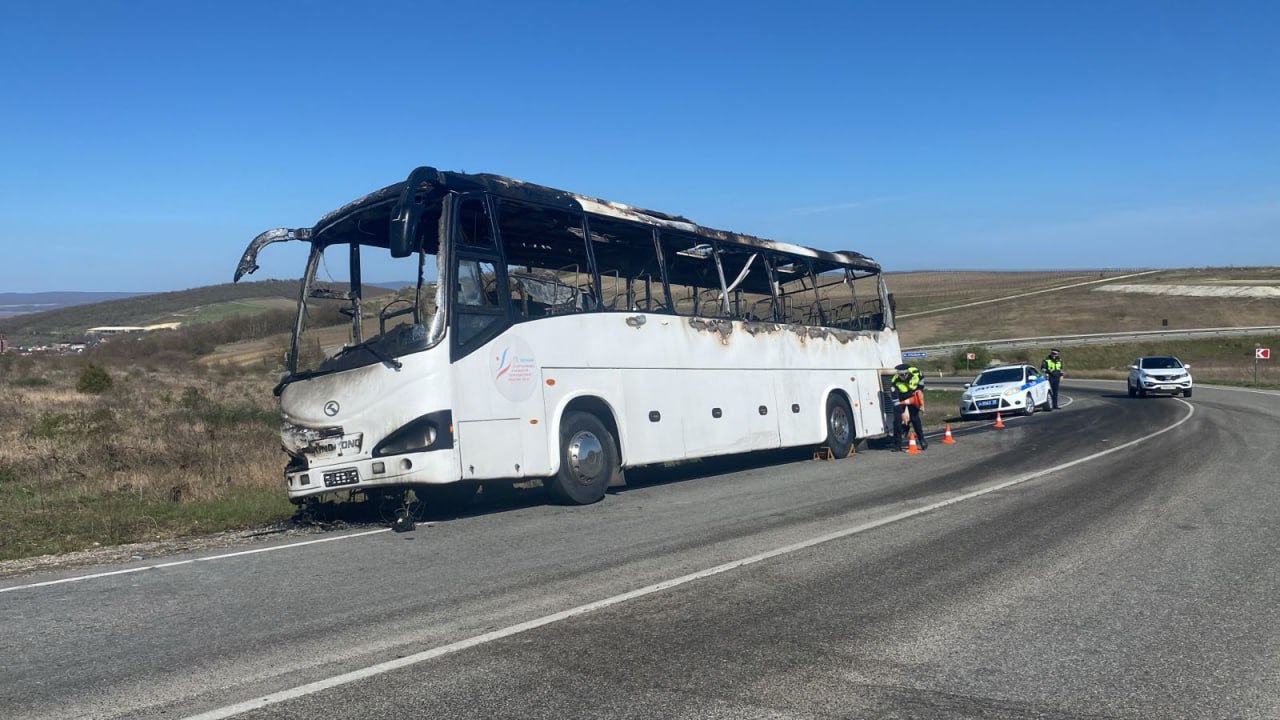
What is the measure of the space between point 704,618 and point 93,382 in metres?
32.7

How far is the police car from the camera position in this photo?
86.5ft

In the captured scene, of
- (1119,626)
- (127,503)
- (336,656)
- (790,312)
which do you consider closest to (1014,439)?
(790,312)

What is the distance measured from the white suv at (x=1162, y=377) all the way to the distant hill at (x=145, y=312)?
50.0 meters

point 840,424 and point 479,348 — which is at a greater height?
Result: point 479,348

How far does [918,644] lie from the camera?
5070 mm

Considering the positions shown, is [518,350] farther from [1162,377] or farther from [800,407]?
[1162,377]

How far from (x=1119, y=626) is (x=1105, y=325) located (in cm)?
7440

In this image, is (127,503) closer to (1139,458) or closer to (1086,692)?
(1086,692)

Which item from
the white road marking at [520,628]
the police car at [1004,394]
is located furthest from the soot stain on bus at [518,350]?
the police car at [1004,394]

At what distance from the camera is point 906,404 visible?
1733 cm

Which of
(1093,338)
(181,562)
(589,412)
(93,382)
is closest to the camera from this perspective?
(181,562)

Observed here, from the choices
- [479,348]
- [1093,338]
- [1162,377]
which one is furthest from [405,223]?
[1093,338]

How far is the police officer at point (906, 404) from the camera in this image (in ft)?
56.6

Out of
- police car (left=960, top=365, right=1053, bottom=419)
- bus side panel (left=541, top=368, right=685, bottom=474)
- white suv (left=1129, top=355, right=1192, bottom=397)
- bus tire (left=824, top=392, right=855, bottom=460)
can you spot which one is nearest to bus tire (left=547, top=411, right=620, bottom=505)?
bus side panel (left=541, top=368, right=685, bottom=474)
